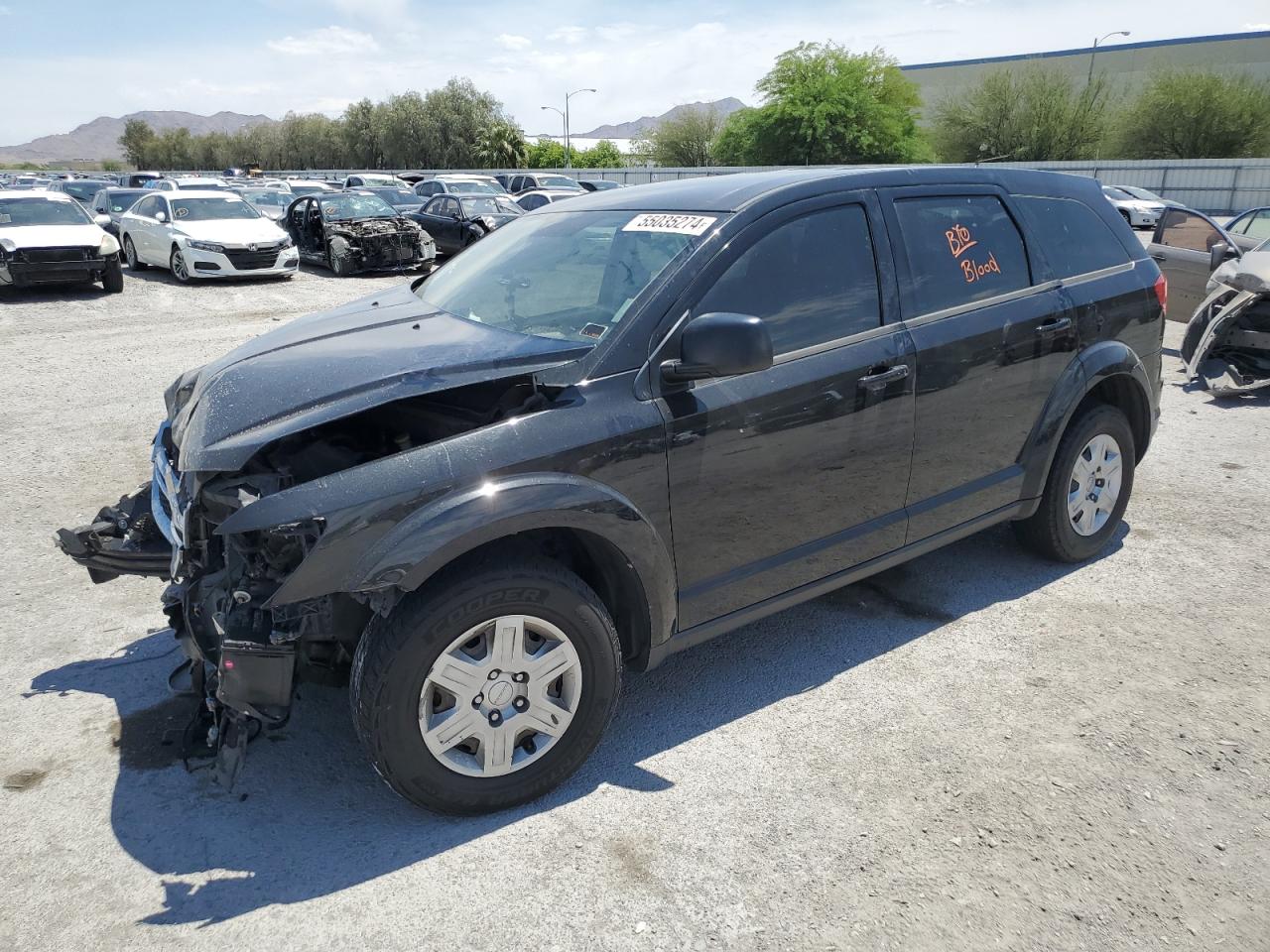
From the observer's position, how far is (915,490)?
386cm

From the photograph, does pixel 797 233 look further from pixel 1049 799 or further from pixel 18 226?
pixel 18 226

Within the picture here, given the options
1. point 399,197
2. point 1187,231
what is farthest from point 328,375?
point 399,197

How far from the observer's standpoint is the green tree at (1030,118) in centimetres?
5053

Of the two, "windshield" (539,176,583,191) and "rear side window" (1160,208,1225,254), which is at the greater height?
"windshield" (539,176,583,191)

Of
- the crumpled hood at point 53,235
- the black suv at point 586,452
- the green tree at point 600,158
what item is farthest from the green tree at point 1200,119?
the black suv at point 586,452

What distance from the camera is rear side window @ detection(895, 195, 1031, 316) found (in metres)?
3.83

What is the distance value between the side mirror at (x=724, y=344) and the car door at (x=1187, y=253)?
884 centimetres

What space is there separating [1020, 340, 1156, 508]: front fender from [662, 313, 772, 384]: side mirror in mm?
1912

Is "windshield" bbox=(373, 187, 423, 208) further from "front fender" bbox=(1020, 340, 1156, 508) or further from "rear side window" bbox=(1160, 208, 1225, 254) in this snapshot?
"front fender" bbox=(1020, 340, 1156, 508)

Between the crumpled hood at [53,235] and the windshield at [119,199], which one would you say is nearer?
the crumpled hood at [53,235]

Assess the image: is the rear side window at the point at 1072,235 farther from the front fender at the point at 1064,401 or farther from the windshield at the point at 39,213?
the windshield at the point at 39,213

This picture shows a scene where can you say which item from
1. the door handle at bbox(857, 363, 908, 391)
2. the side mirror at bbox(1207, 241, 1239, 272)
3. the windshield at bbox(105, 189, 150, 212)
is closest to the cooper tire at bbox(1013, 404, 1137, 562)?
the door handle at bbox(857, 363, 908, 391)

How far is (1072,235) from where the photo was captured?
4.56m

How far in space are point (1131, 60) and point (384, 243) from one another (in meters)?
65.7
